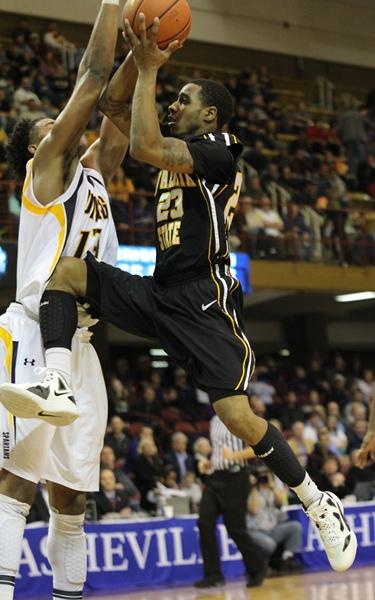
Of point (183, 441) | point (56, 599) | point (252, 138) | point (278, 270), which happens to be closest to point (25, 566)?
point (183, 441)

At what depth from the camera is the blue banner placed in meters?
9.73

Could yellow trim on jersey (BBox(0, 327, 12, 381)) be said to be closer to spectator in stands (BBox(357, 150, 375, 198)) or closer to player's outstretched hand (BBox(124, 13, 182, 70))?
player's outstretched hand (BBox(124, 13, 182, 70))

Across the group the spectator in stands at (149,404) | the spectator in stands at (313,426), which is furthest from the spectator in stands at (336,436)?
the spectator in stands at (149,404)

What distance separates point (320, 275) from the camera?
56.6 ft

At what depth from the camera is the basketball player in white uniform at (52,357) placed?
4.66 metres

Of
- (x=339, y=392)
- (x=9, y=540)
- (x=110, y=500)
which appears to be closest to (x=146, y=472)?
(x=110, y=500)

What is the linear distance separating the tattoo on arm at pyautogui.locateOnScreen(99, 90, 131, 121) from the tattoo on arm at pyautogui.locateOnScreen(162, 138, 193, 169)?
708mm

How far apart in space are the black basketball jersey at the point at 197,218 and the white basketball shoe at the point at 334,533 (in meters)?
1.23

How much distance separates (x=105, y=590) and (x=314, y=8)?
16.9 metres

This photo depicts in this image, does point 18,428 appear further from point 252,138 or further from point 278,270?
point 252,138

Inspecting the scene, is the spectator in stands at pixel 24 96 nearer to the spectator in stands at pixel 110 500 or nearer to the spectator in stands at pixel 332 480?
the spectator in stands at pixel 110 500

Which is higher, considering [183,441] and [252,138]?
[252,138]

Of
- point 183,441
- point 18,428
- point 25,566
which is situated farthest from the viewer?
point 183,441

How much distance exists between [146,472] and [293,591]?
11.2 feet
